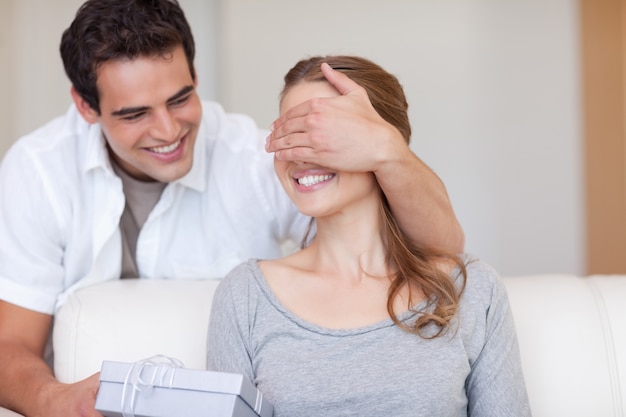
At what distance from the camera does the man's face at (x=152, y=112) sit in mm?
1950

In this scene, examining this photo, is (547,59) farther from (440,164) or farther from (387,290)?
(387,290)

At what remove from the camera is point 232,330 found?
1.58 m

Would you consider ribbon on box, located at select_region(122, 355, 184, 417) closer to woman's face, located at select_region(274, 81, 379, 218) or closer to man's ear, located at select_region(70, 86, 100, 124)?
woman's face, located at select_region(274, 81, 379, 218)

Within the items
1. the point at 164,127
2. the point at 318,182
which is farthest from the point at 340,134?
the point at 164,127

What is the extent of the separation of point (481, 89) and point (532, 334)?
1564 mm

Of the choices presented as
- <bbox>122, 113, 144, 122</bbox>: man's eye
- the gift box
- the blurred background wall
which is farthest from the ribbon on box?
the blurred background wall

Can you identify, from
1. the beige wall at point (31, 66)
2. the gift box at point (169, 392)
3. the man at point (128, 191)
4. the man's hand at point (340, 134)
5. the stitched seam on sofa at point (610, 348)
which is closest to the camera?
the gift box at point (169, 392)

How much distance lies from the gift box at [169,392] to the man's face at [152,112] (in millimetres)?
766

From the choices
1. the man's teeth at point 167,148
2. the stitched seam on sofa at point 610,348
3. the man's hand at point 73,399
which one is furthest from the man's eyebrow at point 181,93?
the stitched seam on sofa at point 610,348

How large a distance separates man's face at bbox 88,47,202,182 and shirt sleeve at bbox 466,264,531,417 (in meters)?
0.81

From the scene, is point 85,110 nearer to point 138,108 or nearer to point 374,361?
point 138,108

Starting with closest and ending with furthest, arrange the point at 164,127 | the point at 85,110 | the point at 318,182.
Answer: the point at 318,182 < the point at 164,127 < the point at 85,110

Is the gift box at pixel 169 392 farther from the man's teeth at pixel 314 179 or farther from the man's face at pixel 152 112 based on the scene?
the man's face at pixel 152 112

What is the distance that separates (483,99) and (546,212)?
0.47 m
